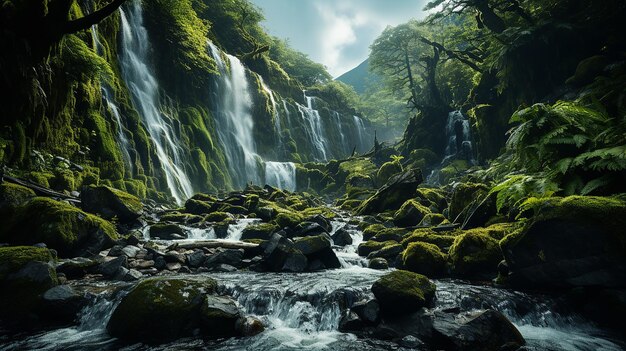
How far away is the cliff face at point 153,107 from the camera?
11344 millimetres

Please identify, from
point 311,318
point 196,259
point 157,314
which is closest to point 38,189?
point 196,259

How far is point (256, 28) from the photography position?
5169cm

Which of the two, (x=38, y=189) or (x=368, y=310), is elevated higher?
(x=38, y=189)

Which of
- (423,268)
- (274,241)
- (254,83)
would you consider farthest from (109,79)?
(254,83)

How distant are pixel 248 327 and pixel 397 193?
12645 millimetres

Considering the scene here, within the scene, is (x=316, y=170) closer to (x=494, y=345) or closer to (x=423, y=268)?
(x=423, y=268)

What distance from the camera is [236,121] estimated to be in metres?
37.6

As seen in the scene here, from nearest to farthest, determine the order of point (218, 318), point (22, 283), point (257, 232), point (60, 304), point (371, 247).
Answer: point (218, 318) < point (60, 304) < point (22, 283) < point (371, 247) < point (257, 232)

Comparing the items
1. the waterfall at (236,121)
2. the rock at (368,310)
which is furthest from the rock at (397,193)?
the waterfall at (236,121)

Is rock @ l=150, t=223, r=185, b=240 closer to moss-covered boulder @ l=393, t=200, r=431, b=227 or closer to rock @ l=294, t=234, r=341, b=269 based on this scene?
rock @ l=294, t=234, r=341, b=269

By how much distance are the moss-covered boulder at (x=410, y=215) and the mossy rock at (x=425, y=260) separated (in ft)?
15.3

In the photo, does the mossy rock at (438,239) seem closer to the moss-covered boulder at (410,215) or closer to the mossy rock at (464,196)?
the mossy rock at (464,196)

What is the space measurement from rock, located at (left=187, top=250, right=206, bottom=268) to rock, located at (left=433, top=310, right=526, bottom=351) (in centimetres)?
657

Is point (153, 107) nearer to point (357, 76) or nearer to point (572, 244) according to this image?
point (572, 244)
